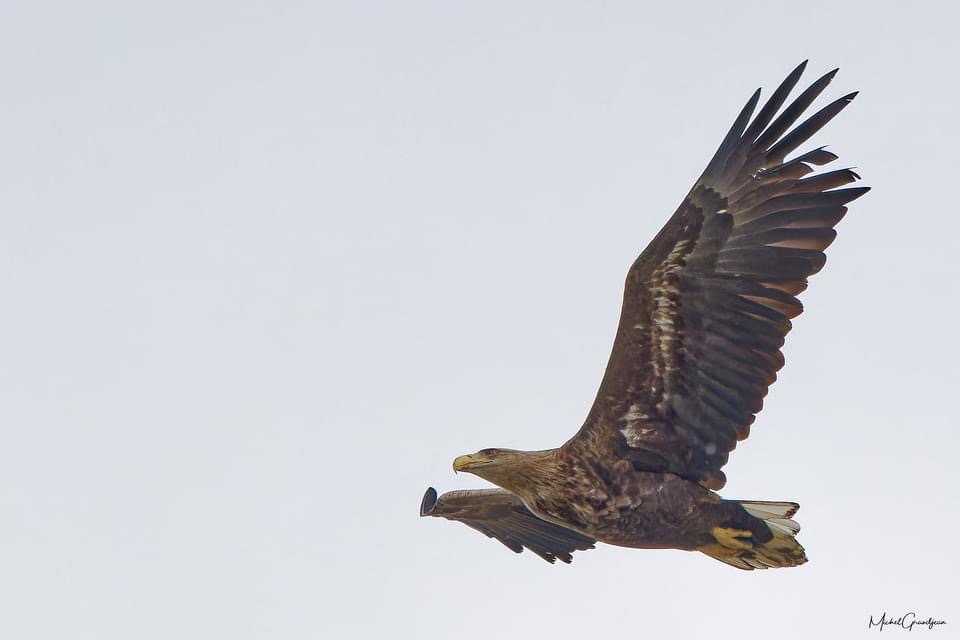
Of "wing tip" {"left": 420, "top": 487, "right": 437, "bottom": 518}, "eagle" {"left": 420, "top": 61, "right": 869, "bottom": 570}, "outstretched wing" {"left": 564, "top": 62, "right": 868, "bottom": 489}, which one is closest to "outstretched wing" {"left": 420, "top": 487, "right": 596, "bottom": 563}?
"wing tip" {"left": 420, "top": 487, "right": 437, "bottom": 518}

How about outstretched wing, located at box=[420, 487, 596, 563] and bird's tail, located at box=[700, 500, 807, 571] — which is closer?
bird's tail, located at box=[700, 500, 807, 571]

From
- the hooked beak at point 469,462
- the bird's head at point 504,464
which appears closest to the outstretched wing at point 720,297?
the bird's head at point 504,464

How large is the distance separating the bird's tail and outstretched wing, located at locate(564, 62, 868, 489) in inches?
15.9

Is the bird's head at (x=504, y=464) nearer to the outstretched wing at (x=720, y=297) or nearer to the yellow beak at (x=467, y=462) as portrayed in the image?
the yellow beak at (x=467, y=462)

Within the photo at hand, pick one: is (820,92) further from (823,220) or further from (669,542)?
(669,542)

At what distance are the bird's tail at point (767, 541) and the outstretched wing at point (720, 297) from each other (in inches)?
15.9

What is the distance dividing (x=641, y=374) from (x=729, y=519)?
1378 millimetres

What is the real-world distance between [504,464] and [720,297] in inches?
88.4

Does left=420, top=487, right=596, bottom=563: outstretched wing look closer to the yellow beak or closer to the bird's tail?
the yellow beak

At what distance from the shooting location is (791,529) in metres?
11.9

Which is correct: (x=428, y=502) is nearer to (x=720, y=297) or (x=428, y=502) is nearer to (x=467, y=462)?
(x=467, y=462)

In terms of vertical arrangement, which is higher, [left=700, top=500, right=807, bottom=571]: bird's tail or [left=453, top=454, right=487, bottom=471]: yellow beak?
[left=453, top=454, right=487, bottom=471]: yellow beak

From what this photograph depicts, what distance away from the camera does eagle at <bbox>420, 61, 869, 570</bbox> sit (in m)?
11.5

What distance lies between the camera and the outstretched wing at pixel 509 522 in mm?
14055
